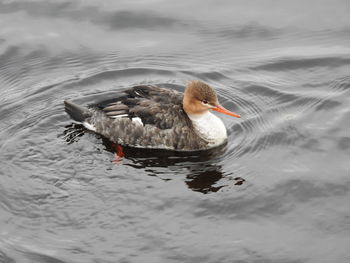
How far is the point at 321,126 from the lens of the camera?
36.3 feet

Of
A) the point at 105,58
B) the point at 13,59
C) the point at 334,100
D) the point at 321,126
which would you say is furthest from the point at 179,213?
the point at 13,59

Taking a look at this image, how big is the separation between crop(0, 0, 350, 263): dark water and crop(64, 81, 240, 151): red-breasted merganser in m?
0.29

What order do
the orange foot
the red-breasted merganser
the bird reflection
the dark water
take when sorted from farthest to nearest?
the red-breasted merganser
the orange foot
the bird reflection
the dark water

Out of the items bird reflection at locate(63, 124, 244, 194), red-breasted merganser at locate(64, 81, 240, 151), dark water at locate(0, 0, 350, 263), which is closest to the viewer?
dark water at locate(0, 0, 350, 263)

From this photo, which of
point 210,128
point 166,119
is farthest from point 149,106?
point 210,128

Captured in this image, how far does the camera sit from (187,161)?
10625mm

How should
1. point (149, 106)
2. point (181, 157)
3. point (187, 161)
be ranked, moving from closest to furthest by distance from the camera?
point (187, 161) < point (181, 157) < point (149, 106)

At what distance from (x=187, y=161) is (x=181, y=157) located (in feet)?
0.62

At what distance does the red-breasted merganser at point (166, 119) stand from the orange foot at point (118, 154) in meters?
0.11

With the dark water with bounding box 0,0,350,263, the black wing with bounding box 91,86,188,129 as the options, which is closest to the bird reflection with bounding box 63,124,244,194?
the dark water with bounding box 0,0,350,263

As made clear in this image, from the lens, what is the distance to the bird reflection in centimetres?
996

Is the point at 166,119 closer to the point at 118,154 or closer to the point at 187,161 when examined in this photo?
the point at 187,161

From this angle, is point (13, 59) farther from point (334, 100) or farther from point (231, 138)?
point (334, 100)

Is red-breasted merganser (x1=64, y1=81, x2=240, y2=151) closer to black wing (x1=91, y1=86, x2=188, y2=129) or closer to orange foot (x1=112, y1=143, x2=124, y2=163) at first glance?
black wing (x1=91, y1=86, x2=188, y2=129)
